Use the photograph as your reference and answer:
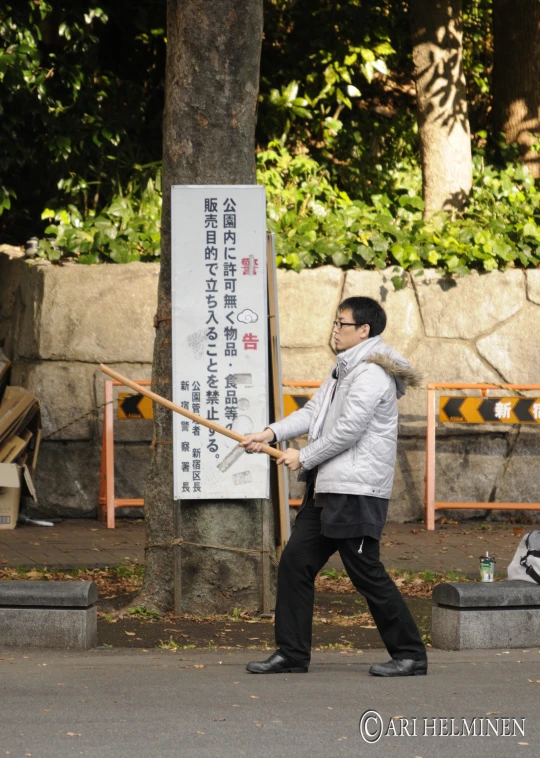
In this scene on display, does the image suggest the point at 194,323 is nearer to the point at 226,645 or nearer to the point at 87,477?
the point at 226,645

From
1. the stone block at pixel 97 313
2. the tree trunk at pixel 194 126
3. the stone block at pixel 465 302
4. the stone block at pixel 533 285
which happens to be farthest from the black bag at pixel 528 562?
the stone block at pixel 97 313

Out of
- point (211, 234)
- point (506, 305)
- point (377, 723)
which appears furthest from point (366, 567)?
point (506, 305)

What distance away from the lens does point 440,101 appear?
11.9 meters

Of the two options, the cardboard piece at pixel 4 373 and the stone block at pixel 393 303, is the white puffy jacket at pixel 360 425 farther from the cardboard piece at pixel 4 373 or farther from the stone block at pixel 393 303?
the cardboard piece at pixel 4 373

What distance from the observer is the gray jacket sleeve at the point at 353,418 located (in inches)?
207

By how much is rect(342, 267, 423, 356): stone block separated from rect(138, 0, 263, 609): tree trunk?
352 centimetres

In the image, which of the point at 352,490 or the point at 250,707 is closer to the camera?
the point at 250,707

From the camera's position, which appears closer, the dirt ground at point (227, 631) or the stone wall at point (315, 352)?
the dirt ground at point (227, 631)

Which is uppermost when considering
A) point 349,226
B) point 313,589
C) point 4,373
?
point 349,226

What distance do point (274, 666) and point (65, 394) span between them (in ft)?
17.1

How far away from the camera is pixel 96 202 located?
1187 centimetres

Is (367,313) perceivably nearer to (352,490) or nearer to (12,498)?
(352,490)

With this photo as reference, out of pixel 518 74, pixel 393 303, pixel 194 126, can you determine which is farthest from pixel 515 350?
pixel 194 126

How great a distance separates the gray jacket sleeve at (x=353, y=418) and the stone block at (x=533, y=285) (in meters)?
5.46
